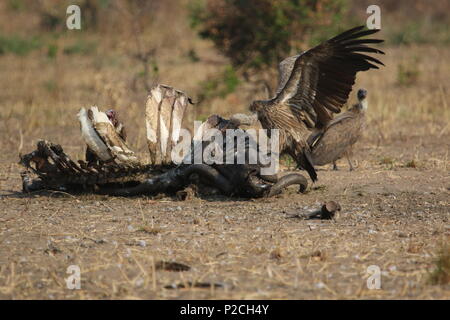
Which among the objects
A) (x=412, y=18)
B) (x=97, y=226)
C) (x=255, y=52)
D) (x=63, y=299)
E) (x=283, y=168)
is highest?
(x=412, y=18)

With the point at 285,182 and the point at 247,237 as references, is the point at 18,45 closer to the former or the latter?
the point at 285,182

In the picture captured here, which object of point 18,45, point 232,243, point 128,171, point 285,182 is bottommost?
point 232,243

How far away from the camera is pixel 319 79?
7.72 meters

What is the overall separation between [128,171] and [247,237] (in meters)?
1.84

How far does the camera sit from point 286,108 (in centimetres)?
788

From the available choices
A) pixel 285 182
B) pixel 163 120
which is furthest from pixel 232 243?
pixel 163 120

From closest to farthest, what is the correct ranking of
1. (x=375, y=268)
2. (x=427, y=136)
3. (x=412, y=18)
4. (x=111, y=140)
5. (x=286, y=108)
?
(x=375, y=268) < (x=111, y=140) < (x=286, y=108) < (x=427, y=136) < (x=412, y=18)

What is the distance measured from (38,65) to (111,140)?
412 inches

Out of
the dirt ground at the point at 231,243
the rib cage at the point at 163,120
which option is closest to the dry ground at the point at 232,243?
the dirt ground at the point at 231,243

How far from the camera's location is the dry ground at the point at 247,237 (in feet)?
16.0

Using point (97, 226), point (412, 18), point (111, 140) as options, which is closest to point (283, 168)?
point (111, 140)

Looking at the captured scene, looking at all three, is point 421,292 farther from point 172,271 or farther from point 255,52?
point 255,52

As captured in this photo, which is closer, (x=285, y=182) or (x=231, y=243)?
(x=231, y=243)

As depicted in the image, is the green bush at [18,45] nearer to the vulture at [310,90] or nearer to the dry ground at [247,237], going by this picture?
the dry ground at [247,237]
